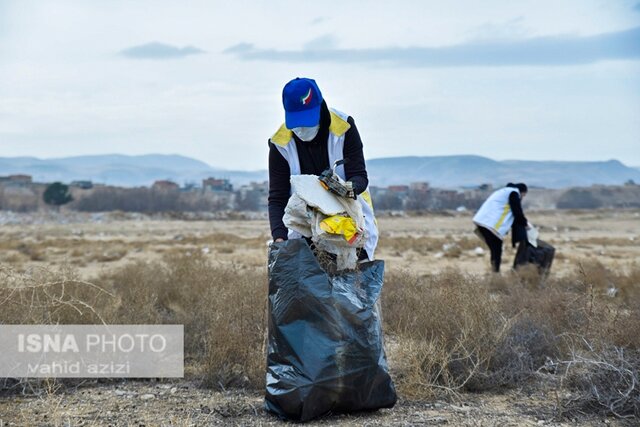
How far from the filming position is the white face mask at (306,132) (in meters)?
4.73

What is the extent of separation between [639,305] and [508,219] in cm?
302

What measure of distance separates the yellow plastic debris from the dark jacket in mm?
256

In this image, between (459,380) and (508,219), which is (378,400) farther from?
(508,219)

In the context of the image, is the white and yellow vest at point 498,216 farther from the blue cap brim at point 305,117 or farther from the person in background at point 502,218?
the blue cap brim at point 305,117

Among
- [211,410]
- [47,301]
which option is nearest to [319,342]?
[211,410]

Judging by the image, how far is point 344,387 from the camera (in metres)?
Answer: 4.45

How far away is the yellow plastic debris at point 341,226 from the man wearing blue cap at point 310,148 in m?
0.19

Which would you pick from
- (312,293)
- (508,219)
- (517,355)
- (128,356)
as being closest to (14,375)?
(128,356)

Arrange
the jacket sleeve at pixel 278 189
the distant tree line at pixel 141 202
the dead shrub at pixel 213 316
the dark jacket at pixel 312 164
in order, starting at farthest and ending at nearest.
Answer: the distant tree line at pixel 141 202, the dead shrub at pixel 213 316, the jacket sleeve at pixel 278 189, the dark jacket at pixel 312 164

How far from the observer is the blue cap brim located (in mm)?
4645

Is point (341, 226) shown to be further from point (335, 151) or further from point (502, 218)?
point (502, 218)

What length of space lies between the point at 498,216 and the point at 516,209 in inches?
8.9

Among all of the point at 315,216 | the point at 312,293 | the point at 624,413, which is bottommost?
the point at 624,413

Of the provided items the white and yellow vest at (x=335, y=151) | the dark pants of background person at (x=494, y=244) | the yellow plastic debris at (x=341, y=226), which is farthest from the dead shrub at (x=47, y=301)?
the dark pants of background person at (x=494, y=244)
